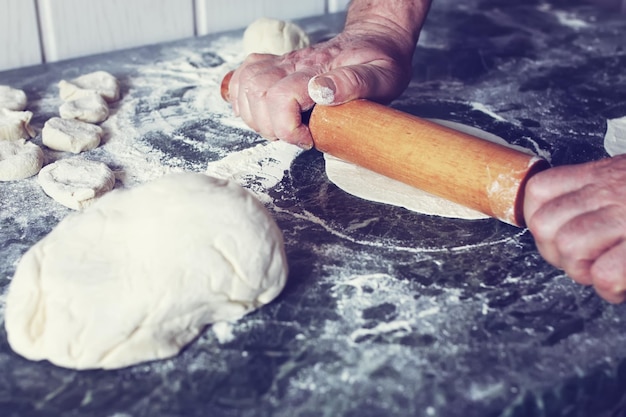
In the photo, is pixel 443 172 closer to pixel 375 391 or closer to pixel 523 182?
pixel 523 182

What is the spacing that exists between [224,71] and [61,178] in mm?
808

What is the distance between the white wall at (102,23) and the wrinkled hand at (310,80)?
2.70ft

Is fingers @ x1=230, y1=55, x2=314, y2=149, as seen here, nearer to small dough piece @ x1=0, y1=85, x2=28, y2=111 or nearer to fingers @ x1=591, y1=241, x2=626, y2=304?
small dough piece @ x1=0, y1=85, x2=28, y2=111

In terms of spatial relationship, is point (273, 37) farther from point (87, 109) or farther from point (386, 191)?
point (386, 191)

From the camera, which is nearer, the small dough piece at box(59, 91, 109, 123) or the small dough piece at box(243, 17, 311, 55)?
the small dough piece at box(59, 91, 109, 123)

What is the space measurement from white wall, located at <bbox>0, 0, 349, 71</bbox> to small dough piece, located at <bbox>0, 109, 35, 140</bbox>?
0.50 metres

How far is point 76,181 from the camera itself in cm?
162

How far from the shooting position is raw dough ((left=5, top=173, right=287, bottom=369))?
1122mm

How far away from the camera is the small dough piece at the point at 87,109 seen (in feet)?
6.28

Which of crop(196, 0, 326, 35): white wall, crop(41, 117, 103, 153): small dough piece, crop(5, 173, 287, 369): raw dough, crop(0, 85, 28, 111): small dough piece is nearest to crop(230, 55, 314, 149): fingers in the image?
crop(41, 117, 103, 153): small dough piece

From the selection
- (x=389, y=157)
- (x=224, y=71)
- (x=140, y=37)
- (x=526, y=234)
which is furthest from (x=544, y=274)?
(x=140, y=37)

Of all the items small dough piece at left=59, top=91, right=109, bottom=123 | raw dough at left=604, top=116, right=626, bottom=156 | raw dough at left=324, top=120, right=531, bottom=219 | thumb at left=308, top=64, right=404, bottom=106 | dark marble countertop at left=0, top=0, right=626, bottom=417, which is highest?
thumb at left=308, top=64, right=404, bottom=106

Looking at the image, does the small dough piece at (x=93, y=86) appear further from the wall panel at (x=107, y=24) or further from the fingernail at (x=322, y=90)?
the fingernail at (x=322, y=90)

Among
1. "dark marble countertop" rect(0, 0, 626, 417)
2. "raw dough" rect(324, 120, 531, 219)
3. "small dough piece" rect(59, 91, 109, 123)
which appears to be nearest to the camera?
"dark marble countertop" rect(0, 0, 626, 417)
